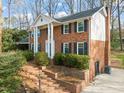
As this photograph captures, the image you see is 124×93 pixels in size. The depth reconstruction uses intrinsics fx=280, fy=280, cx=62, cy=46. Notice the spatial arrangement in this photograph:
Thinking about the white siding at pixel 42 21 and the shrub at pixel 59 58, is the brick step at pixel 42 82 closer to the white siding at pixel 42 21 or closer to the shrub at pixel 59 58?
the shrub at pixel 59 58

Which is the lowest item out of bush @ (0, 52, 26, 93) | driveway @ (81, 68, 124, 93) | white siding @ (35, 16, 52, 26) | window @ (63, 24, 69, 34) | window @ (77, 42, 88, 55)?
driveway @ (81, 68, 124, 93)

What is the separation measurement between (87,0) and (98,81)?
32.3 meters

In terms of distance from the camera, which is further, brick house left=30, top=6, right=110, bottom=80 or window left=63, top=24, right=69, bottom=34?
window left=63, top=24, right=69, bottom=34

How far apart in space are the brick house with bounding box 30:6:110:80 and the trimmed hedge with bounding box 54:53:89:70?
1.37 metres

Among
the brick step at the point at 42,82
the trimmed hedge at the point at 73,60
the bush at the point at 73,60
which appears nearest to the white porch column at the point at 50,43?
the trimmed hedge at the point at 73,60

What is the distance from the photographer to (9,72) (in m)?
18.5

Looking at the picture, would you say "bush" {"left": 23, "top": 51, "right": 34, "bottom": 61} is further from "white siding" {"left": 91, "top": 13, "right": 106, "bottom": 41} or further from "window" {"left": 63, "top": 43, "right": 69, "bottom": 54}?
"white siding" {"left": 91, "top": 13, "right": 106, "bottom": 41}

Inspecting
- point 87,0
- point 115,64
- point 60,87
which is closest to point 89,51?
point 60,87

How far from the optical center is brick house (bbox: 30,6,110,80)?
94.6 ft

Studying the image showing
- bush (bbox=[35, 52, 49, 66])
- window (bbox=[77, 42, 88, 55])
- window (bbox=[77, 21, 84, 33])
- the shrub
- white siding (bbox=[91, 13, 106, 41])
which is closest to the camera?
window (bbox=[77, 42, 88, 55])

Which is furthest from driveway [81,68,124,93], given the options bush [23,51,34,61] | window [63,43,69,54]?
bush [23,51,34,61]

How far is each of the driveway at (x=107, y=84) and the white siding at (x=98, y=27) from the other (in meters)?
4.24

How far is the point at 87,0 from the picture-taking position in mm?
56938

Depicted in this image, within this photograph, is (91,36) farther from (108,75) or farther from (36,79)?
(36,79)
